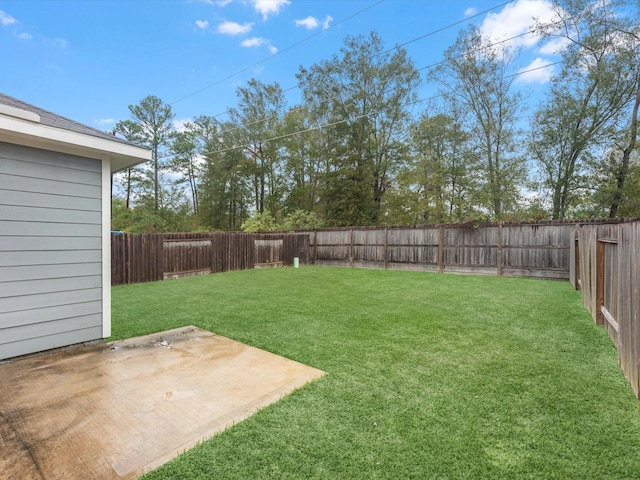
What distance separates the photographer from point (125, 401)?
6.90ft

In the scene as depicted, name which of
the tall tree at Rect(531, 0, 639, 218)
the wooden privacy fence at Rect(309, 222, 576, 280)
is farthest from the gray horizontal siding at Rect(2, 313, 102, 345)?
the tall tree at Rect(531, 0, 639, 218)

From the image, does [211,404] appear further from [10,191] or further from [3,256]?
[10,191]

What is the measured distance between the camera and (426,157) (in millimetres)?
15078

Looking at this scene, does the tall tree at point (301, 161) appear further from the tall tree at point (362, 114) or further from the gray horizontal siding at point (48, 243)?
the gray horizontal siding at point (48, 243)

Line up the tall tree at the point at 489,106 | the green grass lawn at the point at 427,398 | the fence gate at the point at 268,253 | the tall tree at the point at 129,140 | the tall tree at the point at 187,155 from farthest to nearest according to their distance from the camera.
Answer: the tall tree at the point at 187,155, the tall tree at the point at 129,140, the tall tree at the point at 489,106, the fence gate at the point at 268,253, the green grass lawn at the point at 427,398

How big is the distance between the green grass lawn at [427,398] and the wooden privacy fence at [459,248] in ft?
12.6

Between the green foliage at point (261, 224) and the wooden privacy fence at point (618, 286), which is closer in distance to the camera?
the wooden privacy fence at point (618, 286)

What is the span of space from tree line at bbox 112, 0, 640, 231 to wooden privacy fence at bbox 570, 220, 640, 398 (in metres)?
8.63

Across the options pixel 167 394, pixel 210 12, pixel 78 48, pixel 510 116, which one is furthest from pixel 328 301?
pixel 78 48

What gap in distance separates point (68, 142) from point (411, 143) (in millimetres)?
15012

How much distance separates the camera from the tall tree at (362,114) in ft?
51.0

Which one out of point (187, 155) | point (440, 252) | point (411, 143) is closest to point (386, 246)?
point (440, 252)

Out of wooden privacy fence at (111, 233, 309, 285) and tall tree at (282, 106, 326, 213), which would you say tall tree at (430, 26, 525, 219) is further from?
wooden privacy fence at (111, 233, 309, 285)

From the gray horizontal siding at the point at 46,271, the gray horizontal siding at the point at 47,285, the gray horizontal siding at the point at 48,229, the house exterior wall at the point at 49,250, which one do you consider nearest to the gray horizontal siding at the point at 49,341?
the house exterior wall at the point at 49,250
